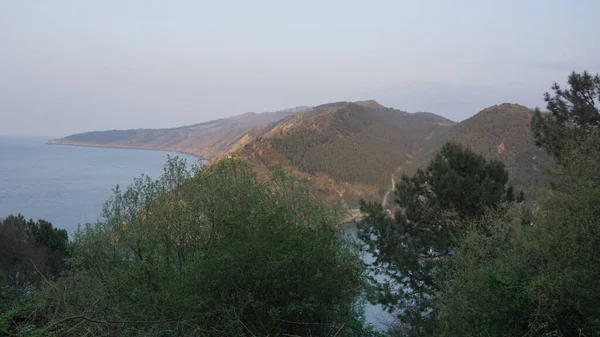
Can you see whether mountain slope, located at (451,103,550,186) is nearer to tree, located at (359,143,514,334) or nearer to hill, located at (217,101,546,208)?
hill, located at (217,101,546,208)

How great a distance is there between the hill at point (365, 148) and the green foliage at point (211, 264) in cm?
4045

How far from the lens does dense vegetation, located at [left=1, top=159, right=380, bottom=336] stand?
7188 mm

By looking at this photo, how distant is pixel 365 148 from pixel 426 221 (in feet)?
260

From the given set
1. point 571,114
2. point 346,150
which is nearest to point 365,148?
point 346,150

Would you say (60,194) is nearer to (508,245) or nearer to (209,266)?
(209,266)

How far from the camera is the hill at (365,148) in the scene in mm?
67812

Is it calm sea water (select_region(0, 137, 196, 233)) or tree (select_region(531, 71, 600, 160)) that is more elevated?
tree (select_region(531, 71, 600, 160))

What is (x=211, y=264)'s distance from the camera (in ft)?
25.1

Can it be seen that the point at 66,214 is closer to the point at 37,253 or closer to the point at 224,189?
the point at 37,253

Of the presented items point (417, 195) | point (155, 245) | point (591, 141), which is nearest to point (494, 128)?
point (417, 195)

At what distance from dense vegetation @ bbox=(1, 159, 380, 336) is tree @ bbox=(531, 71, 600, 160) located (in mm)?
8073

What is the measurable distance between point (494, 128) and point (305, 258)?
7462 centimetres

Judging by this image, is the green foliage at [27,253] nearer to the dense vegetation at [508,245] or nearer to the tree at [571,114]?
the dense vegetation at [508,245]

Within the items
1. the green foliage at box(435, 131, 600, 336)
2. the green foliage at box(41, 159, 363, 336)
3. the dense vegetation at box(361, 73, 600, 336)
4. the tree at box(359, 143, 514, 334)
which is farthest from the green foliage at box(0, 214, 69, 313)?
the green foliage at box(435, 131, 600, 336)
